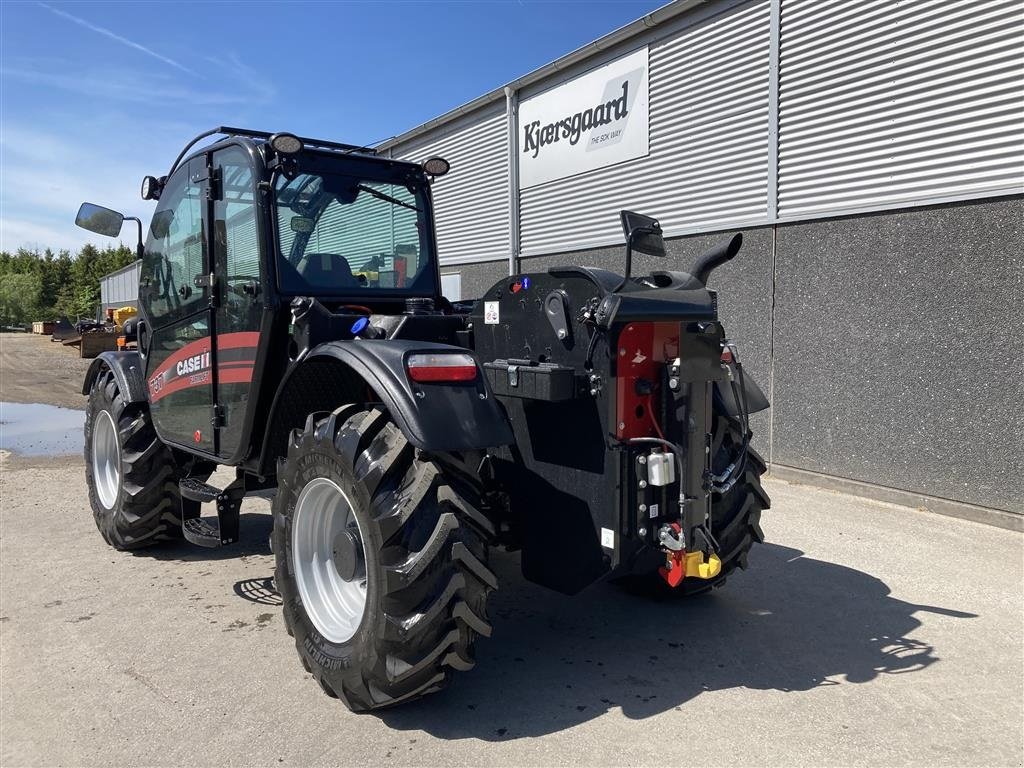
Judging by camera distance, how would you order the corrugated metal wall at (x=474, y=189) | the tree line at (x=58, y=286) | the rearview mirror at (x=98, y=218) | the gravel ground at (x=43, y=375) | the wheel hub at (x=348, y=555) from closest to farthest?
the wheel hub at (x=348, y=555), the rearview mirror at (x=98, y=218), the corrugated metal wall at (x=474, y=189), the gravel ground at (x=43, y=375), the tree line at (x=58, y=286)

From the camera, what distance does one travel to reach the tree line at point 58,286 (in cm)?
5738

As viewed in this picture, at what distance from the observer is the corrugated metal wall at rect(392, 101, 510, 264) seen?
11.8 meters

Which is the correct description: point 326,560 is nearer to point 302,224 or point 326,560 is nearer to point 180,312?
point 302,224

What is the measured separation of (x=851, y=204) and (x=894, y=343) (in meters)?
1.35

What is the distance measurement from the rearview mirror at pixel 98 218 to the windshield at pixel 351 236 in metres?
1.62

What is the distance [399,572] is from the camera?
277 cm

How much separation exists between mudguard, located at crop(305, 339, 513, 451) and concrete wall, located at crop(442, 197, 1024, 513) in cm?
470

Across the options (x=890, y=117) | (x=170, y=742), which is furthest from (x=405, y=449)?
(x=890, y=117)

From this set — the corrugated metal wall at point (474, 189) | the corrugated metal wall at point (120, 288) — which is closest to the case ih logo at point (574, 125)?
the corrugated metal wall at point (474, 189)

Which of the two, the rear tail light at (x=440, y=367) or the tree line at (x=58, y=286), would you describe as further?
the tree line at (x=58, y=286)

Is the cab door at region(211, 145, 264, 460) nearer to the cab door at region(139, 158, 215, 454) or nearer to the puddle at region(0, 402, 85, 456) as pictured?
the cab door at region(139, 158, 215, 454)

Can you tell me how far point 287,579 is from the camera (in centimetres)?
336

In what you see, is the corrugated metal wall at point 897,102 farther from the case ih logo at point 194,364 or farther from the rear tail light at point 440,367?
the case ih logo at point 194,364

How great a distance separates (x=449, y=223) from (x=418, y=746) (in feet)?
36.7
